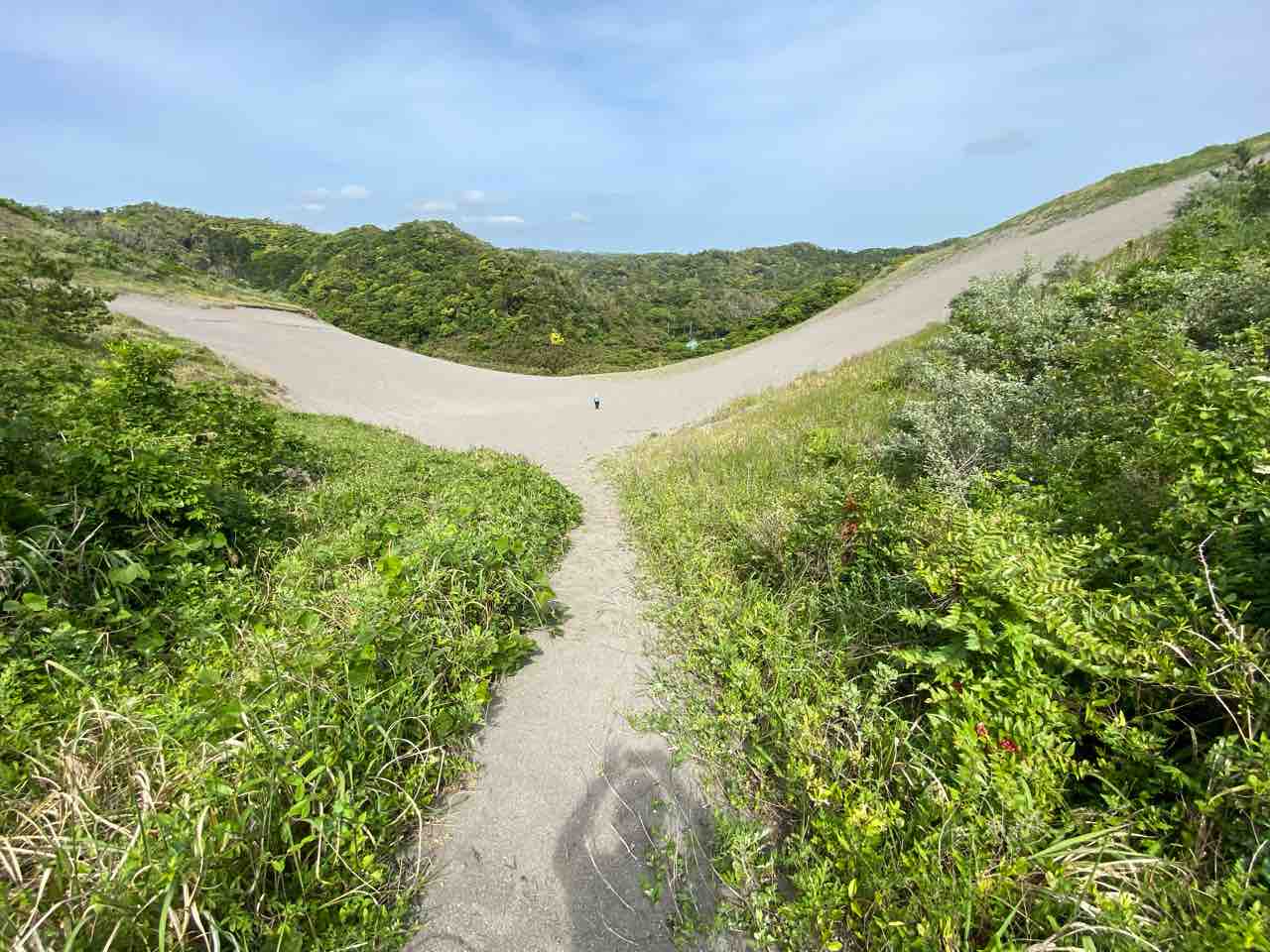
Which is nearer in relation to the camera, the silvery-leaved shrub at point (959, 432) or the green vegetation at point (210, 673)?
the green vegetation at point (210, 673)

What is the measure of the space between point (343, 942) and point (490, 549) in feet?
8.85

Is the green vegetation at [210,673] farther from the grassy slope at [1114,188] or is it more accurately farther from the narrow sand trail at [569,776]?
the grassy slope at [1114,188]

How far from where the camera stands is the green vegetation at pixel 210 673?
5.97ft

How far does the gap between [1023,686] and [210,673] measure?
3837 millimetres

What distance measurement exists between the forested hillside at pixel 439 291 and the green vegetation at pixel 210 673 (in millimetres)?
29695

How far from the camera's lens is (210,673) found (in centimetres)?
265

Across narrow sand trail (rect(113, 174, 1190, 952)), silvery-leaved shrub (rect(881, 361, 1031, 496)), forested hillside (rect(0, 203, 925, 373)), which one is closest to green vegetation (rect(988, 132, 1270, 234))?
narrow sand trail (rect(113, 174, 1190, 952))

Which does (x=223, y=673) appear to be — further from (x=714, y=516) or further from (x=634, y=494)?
(x=634, y=494)

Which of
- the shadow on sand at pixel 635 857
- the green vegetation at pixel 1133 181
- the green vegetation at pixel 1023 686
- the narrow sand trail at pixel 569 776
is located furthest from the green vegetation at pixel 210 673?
the green vegetation at pixel 1133 181

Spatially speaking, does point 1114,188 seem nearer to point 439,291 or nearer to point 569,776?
point 569,776

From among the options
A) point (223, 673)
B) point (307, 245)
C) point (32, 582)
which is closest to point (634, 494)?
point (223, 673)

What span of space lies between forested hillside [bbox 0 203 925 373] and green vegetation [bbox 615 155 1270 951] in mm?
31681

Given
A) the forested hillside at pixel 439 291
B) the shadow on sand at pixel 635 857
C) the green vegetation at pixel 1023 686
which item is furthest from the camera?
the forested hillside at pixel 439 291

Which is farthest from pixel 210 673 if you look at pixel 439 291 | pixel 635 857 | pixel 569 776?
pixel 439 291
